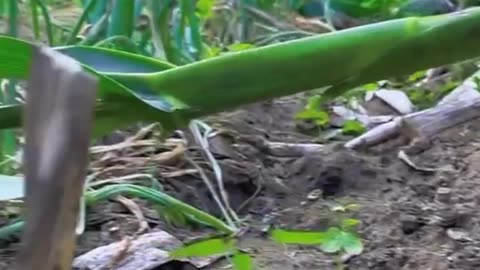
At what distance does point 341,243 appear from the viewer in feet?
3.01

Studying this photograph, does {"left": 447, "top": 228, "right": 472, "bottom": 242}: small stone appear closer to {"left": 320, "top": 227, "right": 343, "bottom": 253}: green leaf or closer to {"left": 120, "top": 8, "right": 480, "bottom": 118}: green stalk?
{"left": 320, "top": 227, "right": 343, "bottom": 253}: green leaf

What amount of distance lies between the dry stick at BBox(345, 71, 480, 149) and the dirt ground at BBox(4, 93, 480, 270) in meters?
0.01

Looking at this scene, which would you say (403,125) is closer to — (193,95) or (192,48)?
(192,48)

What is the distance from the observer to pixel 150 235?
915 mm

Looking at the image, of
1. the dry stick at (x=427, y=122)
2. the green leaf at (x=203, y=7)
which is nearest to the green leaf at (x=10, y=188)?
the dry stick at (x=427, y=122)

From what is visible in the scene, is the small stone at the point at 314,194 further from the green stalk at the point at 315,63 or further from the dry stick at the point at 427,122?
the green stalk at the point at 315,63

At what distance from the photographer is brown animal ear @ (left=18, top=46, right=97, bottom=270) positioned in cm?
29

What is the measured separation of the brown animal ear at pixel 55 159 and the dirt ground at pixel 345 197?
0.59 meters

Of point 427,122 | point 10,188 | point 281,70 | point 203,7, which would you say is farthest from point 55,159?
point 203,7

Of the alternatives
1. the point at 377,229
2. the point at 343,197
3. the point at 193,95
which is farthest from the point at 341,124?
the point at 193,95

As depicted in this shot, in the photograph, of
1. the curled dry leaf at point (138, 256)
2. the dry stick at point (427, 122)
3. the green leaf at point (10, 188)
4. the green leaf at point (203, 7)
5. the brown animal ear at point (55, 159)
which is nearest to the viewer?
the brown animal ear at point (55, 159)

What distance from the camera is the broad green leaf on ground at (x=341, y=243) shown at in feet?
3.00

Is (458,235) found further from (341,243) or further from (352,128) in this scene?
(352,128)

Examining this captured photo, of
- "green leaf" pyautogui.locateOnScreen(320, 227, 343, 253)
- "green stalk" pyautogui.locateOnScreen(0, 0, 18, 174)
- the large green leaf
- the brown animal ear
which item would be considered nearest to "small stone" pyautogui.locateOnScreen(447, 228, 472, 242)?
"green leaf" pyautogui.locateOnScreen(320, 227, 343, 253)
